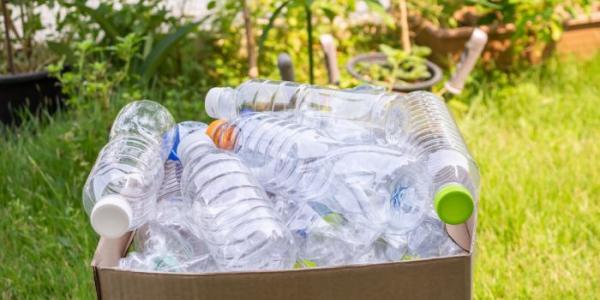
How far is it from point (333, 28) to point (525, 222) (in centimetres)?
165

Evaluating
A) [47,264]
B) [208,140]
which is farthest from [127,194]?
[47,264]

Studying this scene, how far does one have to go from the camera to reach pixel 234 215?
1025mm

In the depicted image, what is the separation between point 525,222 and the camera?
210 centimetres

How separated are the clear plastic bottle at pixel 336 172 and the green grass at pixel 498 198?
29.7 inches

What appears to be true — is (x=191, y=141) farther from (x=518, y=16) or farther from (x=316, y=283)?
(x=518, y=16)

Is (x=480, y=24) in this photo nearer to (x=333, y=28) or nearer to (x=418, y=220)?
(x=333, y=28)

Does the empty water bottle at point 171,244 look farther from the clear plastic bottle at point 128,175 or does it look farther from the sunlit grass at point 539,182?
the sunlit grass at point 539,182

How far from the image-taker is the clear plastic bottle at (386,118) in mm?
1034

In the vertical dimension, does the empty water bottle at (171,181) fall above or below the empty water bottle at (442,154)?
below

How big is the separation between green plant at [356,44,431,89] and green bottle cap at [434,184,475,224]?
6.13ft

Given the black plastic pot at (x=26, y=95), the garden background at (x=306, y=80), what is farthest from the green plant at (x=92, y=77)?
the black plastic pot at (x=26, y=95)

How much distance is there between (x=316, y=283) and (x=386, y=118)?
462 millimetres

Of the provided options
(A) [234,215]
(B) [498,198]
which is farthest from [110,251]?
(B) [498,198]

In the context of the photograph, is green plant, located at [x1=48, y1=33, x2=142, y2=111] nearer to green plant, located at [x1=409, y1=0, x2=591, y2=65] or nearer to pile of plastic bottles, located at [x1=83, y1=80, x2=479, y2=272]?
green plant, located at [x1=409, y1=0, x2=591, y2=65]
